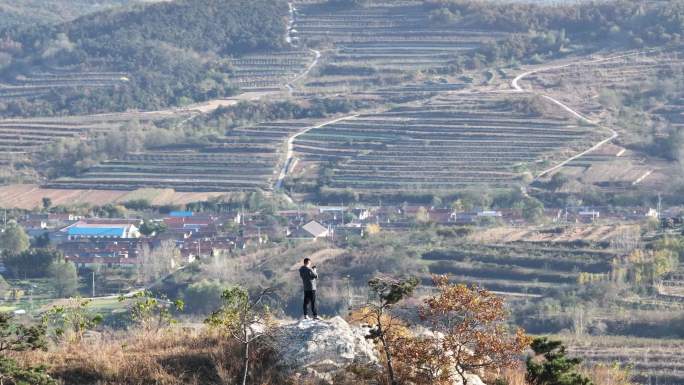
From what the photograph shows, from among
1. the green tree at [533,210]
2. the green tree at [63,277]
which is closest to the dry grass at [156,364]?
the green tree at [63,277]

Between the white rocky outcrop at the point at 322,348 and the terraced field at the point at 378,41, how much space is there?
222 ft

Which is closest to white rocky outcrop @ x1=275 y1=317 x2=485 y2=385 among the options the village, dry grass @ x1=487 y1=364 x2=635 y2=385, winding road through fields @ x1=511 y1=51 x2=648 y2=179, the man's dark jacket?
dry grass @ x1=487 y1=364 x2=635 y2=385

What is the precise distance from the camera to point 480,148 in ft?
227

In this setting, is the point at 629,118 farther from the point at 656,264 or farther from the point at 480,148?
the point at 656,264

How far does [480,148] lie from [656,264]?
2605 centimetres

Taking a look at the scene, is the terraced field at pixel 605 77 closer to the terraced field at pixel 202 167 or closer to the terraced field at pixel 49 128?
the terraced field at pixel 202 167

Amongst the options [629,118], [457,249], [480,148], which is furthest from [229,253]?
[629,118]

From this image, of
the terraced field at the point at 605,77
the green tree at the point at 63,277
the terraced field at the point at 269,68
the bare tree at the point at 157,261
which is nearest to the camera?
the green tree at the point at 63,277

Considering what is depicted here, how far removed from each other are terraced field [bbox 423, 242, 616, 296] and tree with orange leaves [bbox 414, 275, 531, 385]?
1002 inches

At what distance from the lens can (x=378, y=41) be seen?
9475cm

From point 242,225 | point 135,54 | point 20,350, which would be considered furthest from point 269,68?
point 20,350

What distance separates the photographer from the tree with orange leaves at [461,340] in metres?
17.6

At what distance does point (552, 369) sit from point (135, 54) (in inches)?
3292

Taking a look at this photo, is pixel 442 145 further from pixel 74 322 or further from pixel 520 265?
pixel 74 322
